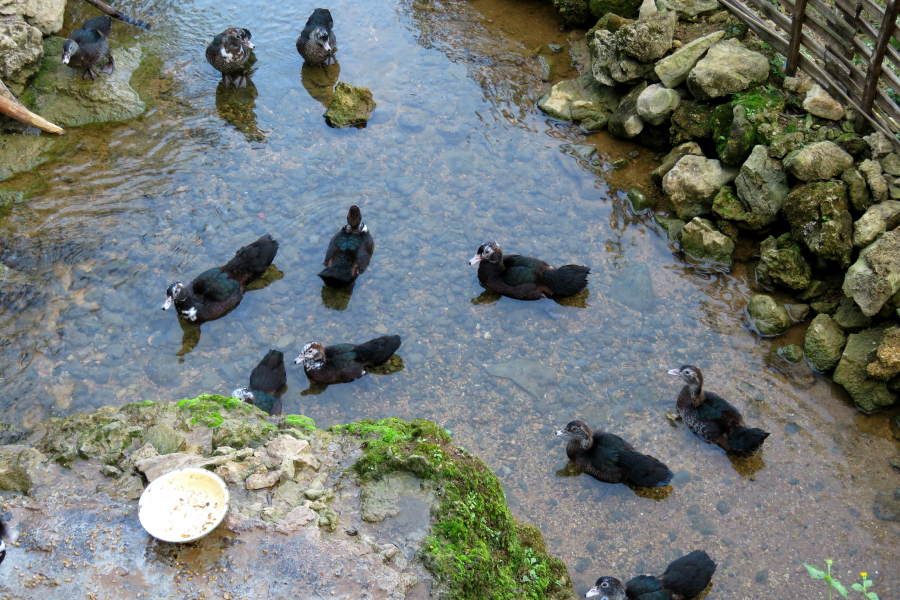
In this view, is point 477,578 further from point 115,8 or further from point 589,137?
point 115,8

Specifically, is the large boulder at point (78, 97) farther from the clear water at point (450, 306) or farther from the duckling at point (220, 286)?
the duckling at point (220, 286)

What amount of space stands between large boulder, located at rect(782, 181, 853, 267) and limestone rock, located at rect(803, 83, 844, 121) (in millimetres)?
1157

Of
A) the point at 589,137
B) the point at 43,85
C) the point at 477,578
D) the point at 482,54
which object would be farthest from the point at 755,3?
the point at 43,85

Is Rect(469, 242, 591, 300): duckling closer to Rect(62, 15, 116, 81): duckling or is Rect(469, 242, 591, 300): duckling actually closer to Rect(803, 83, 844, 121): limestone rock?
Rect(803, 83, 844, 121): limestone rock

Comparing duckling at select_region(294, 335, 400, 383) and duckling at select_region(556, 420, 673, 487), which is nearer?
duckling at select_region(556, 420, 673, 487)

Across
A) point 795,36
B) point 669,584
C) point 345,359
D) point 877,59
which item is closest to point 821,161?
point 877,59

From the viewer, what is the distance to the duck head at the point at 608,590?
550cm

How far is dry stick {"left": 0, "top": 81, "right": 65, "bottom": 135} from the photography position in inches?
360

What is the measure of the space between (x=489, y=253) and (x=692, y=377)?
2.86m

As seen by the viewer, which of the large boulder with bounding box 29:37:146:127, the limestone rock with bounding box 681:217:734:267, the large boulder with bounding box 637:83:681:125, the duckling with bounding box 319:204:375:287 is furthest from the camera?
the large boulder with bounding box 29:37:146:127

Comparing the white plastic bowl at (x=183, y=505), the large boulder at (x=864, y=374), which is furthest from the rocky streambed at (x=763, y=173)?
the white plastic bowl at (x=183, y=505)

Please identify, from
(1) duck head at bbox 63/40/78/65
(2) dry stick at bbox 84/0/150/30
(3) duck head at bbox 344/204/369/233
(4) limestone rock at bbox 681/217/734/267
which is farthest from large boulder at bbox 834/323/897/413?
(2) dry stick at bbox 84/0/150/30

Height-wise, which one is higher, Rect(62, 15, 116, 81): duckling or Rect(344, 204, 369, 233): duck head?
Rect(62, 15, 116, 81): duckling

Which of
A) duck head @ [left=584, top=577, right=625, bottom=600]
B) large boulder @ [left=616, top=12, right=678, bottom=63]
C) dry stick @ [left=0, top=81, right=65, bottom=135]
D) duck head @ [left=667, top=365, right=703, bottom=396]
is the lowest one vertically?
duck head @ [left=584, top=577, right=625, bottom=600]
